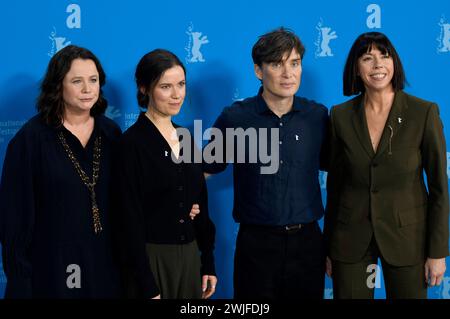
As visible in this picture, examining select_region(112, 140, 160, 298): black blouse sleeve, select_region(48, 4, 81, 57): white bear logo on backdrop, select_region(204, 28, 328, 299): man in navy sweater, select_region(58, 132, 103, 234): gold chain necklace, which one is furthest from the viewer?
select_region(48, 4, 81, 57): white bear logo on backdrop

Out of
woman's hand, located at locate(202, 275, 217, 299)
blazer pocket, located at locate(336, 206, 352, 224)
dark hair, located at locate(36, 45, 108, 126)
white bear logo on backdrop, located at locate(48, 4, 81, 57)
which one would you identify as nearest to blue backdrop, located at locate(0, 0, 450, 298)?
white bear logo on backdrop, located at locate(48, 4, 81, 57)

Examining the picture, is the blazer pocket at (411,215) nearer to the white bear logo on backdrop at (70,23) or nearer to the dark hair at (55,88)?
the dark hair at (55,88)

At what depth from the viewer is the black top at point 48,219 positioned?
6.68 ft

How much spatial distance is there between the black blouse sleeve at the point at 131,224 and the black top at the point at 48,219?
0.39 ft

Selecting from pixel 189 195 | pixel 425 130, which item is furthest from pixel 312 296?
pixel 425 130

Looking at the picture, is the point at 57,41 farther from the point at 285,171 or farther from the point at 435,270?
the point at 435,270

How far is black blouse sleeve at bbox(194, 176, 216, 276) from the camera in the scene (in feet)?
7.36

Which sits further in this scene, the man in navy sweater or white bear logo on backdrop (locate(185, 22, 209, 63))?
white bear logo on backdrop (locate(185, 22, 209, 63))

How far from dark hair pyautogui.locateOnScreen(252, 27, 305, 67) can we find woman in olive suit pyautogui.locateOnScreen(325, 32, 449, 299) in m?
0.25

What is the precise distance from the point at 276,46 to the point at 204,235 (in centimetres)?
79

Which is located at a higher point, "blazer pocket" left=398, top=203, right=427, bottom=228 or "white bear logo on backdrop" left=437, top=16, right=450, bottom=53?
"white bear logo on backdrop" left=437, top=16, right=450, bottom=53

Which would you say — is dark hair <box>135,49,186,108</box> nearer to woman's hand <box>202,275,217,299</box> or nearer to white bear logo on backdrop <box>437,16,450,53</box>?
woman's hand <box>202,275,217,299</box>

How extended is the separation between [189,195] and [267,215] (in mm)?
312

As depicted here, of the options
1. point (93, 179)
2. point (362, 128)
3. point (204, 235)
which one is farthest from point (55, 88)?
point (362, 128)
